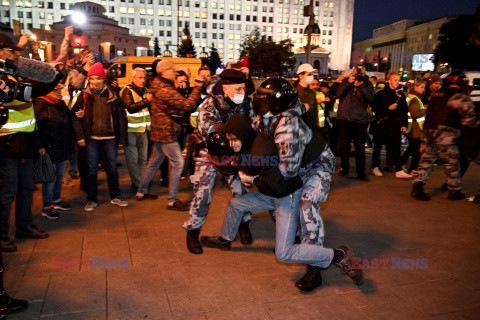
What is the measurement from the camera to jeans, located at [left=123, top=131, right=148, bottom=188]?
21.1 ft

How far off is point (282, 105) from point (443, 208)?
13.8ft

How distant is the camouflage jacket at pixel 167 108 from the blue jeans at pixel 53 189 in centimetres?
143

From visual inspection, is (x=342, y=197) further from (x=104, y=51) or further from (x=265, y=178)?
(x=104, y=51)

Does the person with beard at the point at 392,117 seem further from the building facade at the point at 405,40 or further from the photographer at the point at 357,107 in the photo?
the building facade at the point at 405,40

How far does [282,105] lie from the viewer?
3.16m

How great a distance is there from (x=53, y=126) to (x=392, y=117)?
630cm

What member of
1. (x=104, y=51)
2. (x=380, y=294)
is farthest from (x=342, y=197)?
(x=104, y=51)

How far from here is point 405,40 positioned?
402 ft

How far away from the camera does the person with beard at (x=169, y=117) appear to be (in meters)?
5.22

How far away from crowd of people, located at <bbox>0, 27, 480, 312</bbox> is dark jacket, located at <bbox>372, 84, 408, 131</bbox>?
0.02 meters

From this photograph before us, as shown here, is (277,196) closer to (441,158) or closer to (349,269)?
(349,269)

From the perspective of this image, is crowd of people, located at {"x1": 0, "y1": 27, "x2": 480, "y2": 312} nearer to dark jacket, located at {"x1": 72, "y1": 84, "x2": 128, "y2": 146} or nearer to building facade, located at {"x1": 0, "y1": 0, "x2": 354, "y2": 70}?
dark jacket, located at {"x1": 72, "y1": 84, "x2": 128, "y2": 146}

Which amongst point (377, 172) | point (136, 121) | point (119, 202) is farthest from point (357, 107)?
point (119, 202)

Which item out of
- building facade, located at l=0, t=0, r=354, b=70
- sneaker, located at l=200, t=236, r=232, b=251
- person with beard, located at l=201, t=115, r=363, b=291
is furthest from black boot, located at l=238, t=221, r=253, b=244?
building facade, located at l=0, t=0, r=354, b=70
